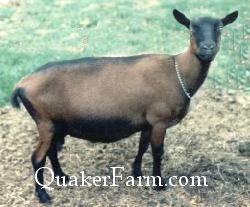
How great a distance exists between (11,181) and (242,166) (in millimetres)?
2497

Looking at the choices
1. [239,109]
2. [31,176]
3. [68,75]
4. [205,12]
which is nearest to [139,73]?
[68,75]

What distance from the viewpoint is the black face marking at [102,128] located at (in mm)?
5758

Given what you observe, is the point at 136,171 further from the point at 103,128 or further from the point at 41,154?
the point at 41,154

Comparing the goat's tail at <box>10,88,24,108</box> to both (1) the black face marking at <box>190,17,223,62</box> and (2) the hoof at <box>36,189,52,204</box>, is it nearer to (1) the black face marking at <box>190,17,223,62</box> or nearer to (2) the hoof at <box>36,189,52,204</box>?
(2) the hoof at <box>36,189,52,204</box>

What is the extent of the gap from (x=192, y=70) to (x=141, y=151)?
1.05 m

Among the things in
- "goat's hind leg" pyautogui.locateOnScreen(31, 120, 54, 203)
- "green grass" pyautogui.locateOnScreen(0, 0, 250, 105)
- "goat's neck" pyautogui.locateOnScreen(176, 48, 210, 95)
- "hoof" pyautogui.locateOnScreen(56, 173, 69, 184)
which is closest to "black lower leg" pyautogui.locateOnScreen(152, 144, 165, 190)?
"goat's neck" pyautogui.locateOnScreen(176, 48, 210, 95)

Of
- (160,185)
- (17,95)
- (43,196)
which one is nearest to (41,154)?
(43,196)

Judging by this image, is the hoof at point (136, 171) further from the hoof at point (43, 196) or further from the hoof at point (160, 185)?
the hoof at point (43, 196)

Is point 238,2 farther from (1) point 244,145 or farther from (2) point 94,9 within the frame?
(1) point 244,145

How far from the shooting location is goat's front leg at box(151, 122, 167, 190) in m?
5.83

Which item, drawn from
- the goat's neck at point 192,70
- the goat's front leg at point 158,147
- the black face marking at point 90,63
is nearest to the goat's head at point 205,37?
the goat's neck at point 192,70

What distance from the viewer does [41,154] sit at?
5.81 m

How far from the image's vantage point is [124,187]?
6.32 metres

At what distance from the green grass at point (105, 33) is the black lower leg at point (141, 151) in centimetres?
255
